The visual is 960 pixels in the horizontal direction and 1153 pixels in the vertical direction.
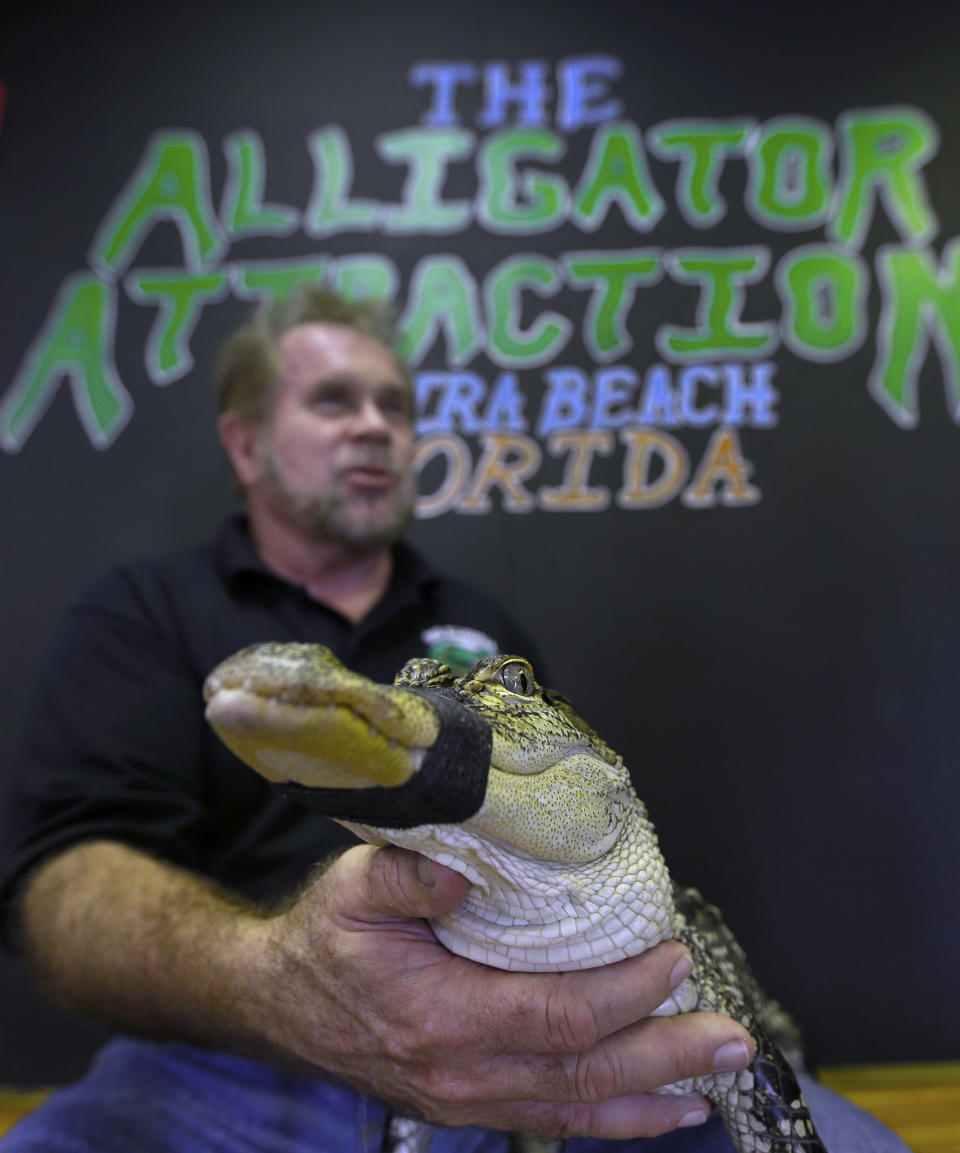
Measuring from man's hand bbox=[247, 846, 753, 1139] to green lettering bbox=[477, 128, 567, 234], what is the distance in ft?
6.45

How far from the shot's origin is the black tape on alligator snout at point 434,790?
528 mm

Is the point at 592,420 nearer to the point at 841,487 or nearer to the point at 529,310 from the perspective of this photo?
the point at 529,310

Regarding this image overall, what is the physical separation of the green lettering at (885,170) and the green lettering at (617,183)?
50 cm

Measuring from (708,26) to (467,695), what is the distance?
2.38m

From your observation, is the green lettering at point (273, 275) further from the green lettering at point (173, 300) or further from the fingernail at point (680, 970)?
the fingernail at point (680, 970)

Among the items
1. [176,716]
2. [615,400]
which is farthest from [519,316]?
[176,716]

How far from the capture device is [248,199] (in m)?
2.36

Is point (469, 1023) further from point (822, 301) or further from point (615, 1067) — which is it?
point (822, 301)

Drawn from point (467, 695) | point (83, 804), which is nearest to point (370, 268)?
point (83, 804)

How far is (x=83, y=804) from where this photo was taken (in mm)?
1303

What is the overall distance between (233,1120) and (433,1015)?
549 millimetres

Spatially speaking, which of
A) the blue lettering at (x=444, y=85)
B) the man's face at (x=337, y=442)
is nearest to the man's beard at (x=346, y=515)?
the man's face at (x=337, y=442)

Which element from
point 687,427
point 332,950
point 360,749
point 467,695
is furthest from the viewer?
point 687,427

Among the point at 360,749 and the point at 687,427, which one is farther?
the point at 687,427
